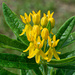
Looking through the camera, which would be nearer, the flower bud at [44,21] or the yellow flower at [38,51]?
the yellow flower at [38,51]

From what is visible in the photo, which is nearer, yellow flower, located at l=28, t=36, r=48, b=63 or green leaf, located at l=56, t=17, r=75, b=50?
yellow flower, located at l=28, t=36, r=48, b=63

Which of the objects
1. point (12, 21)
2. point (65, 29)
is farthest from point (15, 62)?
point (65, 29)

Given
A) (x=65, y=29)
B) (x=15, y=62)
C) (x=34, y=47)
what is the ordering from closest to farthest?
(x=15, y=62), (x=34, y=47), (x=65, y=29)

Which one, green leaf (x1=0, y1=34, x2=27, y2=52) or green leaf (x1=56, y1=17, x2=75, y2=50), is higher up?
green leaf (x1=56, y1=17, x2=75, y2=50)

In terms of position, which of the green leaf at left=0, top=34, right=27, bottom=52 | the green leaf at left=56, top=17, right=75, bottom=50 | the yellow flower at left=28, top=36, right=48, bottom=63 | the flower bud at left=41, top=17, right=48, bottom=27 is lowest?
the yellow flower at left=28, top=36, right=48, bottom=63

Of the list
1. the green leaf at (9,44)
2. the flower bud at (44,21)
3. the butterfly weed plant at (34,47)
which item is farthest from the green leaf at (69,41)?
the green leaf at (9,44)

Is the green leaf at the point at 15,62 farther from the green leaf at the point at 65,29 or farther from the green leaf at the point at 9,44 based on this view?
the green leaf at the point at 65,29

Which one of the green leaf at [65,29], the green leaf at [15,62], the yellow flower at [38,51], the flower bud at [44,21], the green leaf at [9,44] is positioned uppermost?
the flower bud at [44,21]

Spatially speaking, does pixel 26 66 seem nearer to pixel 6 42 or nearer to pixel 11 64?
pixel 11 64

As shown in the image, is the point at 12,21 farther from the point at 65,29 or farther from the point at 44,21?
the point at 65,29

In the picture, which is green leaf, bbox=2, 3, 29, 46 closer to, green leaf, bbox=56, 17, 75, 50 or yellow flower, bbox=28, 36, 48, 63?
yellow flower, bbox=28, 36, 48, 63

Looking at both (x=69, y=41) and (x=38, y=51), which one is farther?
(x=69, y=41)

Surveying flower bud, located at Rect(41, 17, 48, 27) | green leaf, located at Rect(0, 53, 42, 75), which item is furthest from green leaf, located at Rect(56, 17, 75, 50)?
green leaf, located at Rect(0, 53, 42, 75)

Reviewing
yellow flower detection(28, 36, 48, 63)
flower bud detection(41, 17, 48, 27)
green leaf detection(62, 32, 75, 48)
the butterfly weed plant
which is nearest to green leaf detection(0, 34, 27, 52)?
the butterfly weed plant
